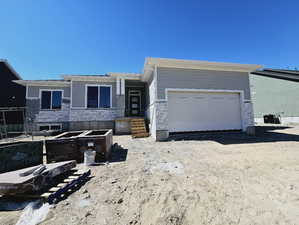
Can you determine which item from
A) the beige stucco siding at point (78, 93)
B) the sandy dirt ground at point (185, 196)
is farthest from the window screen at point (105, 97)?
the sandy dirt ground at point (185, 196)

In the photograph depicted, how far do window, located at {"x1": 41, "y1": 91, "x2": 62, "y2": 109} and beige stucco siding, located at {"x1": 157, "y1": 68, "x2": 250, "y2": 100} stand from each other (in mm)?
8028

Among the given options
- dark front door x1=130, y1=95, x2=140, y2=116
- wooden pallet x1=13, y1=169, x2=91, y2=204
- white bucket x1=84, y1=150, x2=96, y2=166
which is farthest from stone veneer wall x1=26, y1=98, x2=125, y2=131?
wooden pallet x1=13, y1=169, x2=91, y2=204

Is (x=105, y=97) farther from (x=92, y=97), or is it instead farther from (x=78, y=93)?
(x=78, y=93)

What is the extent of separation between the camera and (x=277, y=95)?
14.0 meters

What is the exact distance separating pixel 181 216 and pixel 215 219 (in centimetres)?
42

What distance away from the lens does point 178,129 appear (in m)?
7.68

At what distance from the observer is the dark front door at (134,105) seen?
11.5m

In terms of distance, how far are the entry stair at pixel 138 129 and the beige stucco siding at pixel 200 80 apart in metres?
2.56

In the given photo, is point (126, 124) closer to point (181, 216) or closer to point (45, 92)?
point (45, 92)

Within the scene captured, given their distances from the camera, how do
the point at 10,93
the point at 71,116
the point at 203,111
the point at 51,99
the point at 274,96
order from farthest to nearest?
1. the point at 274,96
2. the point at 10,93
3. the point at 51,99
4. the point at 71,116
5. the point at 203,111

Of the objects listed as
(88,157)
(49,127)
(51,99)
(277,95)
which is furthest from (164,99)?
(277,95)

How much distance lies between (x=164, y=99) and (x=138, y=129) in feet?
8.75

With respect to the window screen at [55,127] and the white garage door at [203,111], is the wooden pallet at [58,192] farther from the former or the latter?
the window screen at [55,127]

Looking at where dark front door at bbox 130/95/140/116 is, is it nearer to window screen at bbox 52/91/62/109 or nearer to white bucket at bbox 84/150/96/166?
window screen at bbox 52/91/62/109
